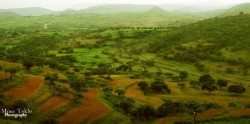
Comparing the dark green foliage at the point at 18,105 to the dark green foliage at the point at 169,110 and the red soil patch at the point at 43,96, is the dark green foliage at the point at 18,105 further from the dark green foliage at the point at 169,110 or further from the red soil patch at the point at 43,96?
the dark green foliage at the point at 169,110

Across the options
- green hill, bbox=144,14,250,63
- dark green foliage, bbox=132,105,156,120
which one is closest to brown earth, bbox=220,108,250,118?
dark green foliage, bbox=132,105,156,120

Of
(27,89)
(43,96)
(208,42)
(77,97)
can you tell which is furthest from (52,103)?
(208,42)

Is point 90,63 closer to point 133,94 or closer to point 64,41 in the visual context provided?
point 133,94

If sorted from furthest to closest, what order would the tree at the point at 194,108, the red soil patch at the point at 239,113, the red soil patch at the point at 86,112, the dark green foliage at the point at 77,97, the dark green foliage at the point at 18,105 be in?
the dark green foliage at the point at 77,97 < the red soil patch at the point at 239,113 < the tree at the point at 194,108 < the red soil patch at the point at 86,112 < the dark green foliage at the point at 18,105

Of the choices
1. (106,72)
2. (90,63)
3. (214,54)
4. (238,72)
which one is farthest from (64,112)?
(214,54)

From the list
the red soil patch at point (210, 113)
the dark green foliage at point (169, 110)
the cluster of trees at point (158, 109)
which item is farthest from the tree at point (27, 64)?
the red soil patch at point (210, 113)

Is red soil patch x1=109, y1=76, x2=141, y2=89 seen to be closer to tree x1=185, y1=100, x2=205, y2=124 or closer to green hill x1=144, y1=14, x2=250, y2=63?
tree x1=185, y1=100, x2=205, y2=124
